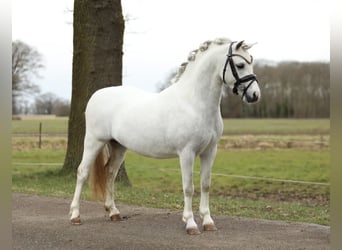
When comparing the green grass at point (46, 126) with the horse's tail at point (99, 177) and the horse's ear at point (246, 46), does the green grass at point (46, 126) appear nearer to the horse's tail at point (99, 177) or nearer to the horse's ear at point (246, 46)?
the horse's tail at point (99, 177)

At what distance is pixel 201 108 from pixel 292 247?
1622 millimetres

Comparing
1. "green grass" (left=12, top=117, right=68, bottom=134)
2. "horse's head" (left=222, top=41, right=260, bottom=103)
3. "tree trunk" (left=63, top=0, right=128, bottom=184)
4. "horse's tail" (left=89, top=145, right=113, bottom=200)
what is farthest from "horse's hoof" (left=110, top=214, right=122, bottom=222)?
"green grass" (left=12, top=117, right=68, bottom=134)

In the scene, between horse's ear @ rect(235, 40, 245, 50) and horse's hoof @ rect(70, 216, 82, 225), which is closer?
horse's ear @ rect(235, 40, 245, 50)

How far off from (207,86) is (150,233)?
5.46 feet

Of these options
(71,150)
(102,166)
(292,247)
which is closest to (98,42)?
(71,150)

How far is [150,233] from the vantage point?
525 centimetres

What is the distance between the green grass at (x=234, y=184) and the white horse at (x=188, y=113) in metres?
1.98

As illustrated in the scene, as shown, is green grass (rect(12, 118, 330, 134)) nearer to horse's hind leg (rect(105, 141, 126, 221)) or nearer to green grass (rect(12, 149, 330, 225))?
green grass (rect(12, 149, 330, 225))

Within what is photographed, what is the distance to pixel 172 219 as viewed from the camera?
606 centimetres

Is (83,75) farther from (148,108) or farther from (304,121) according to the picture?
(304,121)

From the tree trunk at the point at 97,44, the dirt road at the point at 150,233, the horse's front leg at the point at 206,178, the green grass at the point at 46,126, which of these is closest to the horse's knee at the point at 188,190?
the horse's front leg at the point at 206,178

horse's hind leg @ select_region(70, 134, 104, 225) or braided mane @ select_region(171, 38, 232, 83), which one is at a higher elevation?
braided mane @ select_region(171, 38, 232, 83)

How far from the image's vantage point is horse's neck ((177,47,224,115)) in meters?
5.10

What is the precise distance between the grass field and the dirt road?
1024 mm
